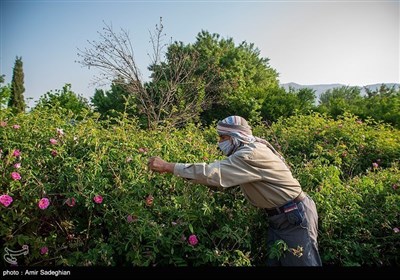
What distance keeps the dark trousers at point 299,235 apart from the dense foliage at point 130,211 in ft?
0.49

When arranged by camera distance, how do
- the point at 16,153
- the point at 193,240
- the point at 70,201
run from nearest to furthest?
1. the point at 193,240
2. the point at 70,201
3. the point at 16,153

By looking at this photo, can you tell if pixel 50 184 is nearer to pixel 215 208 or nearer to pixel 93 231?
pixel 93 231

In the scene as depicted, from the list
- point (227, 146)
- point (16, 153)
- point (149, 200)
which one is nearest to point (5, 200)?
point (16, 153)

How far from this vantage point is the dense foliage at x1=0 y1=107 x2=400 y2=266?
7.19ft

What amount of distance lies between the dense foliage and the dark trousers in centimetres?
15

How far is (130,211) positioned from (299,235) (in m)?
0.99

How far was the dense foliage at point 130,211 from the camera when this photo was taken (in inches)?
86.3

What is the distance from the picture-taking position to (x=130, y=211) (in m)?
2.23

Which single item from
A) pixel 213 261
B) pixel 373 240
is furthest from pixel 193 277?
pixel 373 240

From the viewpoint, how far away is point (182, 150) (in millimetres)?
3082

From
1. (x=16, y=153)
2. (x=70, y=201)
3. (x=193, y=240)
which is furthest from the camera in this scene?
(x=16, y=153)

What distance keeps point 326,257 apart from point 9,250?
188 centimetres

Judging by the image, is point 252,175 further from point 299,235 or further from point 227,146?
point 299,235

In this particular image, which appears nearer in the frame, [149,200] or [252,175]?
[252,175]
